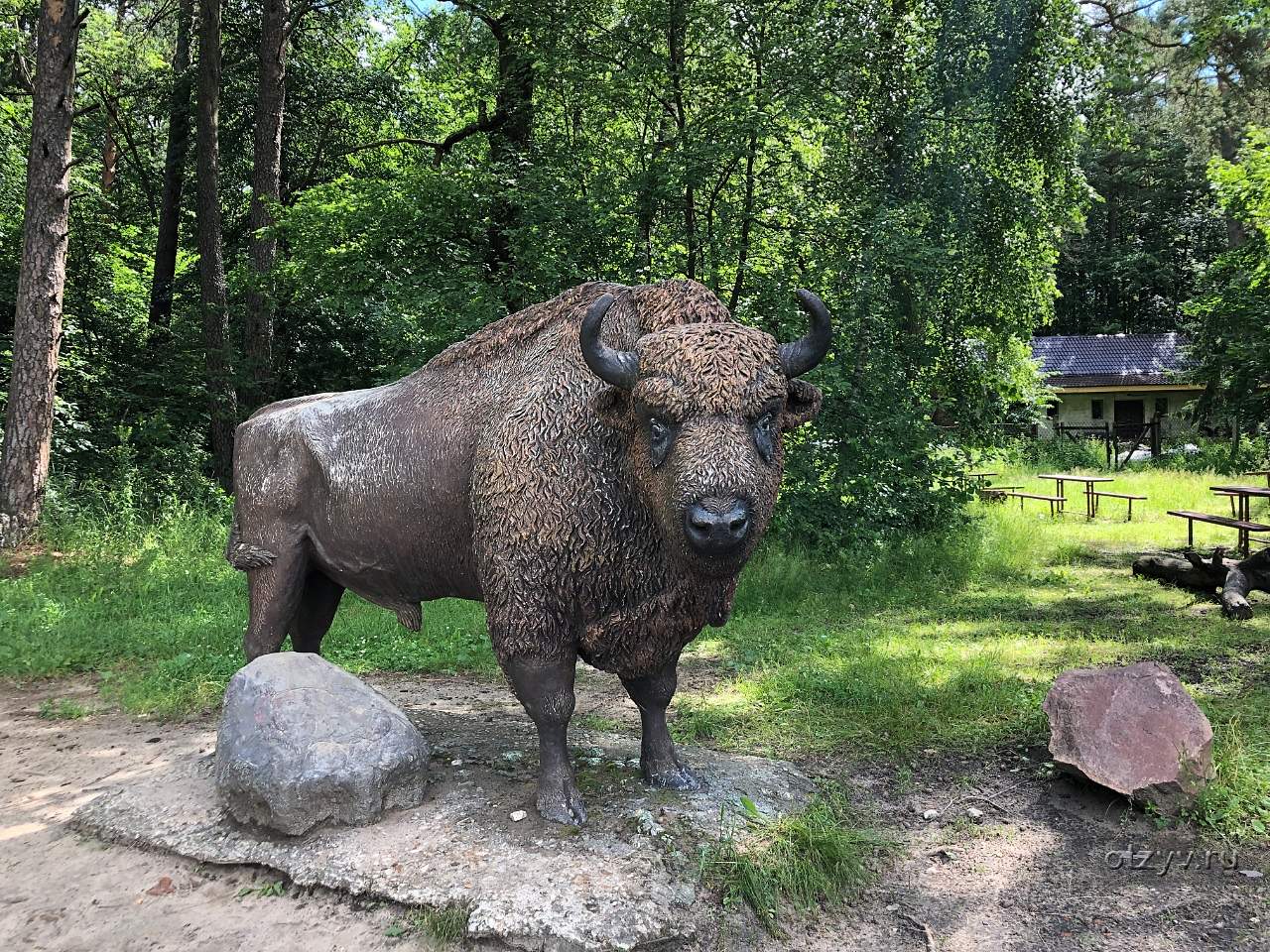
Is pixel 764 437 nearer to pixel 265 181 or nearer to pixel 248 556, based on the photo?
pixel 248 556

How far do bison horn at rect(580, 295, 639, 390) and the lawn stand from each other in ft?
8.70

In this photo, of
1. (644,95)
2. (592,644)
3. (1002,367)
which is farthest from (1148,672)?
(1002,367)

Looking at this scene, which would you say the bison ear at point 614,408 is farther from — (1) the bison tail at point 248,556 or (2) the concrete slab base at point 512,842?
(1) the bison tail at point 248,556

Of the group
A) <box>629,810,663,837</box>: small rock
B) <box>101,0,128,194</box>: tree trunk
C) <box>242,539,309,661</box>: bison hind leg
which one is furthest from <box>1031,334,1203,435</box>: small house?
<box>242,539,309,661</box>: bison hind leg

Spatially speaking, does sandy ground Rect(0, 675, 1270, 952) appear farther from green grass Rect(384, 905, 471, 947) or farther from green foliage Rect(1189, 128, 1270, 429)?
green foliage Rect(1189, 128, 1270, 429)

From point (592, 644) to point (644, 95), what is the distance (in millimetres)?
7421

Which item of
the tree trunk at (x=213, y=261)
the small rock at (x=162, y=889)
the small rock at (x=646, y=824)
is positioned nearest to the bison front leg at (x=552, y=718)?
the small rock at (x=646, y=824)

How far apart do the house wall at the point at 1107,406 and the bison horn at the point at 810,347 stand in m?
28.6

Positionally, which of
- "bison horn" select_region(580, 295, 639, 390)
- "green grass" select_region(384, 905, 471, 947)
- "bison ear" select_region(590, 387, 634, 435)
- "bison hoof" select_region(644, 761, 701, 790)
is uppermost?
"bison horn" select_region(580, 295, 639, 390)

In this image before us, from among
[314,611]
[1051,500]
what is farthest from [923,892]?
[1051,500]

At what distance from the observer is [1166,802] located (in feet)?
Answer: 12.8

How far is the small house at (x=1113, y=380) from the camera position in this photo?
29.2 m

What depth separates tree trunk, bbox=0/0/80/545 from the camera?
9617mm

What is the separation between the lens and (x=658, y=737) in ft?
13.2
